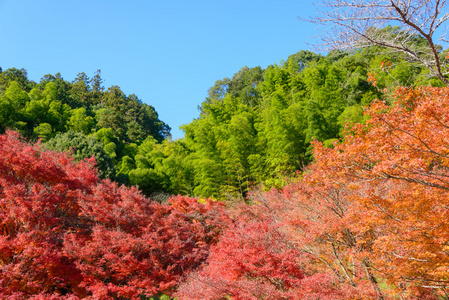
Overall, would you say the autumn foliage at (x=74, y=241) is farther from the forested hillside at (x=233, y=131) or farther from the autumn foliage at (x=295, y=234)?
the forested hillside at (x=233, y=131)

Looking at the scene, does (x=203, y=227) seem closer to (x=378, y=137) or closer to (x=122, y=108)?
(x=378, y=137)

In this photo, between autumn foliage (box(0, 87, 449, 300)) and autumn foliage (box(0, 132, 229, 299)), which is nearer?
autumn foliage (box(0, 87, 449, 300))

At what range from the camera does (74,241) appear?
8.19 m

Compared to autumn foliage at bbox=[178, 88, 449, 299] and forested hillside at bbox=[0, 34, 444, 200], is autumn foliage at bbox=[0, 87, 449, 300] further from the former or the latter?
forested hillside at bbox=[0, 34, 444, 200]

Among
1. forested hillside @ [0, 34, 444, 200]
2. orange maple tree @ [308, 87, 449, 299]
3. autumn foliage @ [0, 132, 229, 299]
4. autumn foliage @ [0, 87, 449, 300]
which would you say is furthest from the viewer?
forested hillside @ [0, 34, 444, 200]

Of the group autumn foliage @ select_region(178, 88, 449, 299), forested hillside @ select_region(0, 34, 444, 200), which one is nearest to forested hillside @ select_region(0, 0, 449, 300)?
autumn foliage @ select_region(178, 88, 449, 299)

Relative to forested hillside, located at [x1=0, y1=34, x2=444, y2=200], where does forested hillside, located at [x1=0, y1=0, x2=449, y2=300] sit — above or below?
below

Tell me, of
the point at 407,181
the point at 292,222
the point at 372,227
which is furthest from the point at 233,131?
the point at 407,181

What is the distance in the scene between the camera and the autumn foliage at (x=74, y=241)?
23.7 ft

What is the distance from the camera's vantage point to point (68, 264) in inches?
327

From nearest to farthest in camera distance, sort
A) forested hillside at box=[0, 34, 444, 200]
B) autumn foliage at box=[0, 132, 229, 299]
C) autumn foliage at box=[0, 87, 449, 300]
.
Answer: autumn foliage at box=[0, 87, 449, 300]
autumn foliage at box=[0, 132, 229, 299]
forested hillside at box=[0, 34, 444, 200]

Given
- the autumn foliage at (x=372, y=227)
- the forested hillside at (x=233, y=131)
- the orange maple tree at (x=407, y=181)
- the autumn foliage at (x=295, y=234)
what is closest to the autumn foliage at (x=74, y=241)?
the autumn foliage at (x=295, y=234)

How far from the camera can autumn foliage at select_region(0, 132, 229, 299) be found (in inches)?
285

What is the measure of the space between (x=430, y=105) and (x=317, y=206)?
5.48 metres
